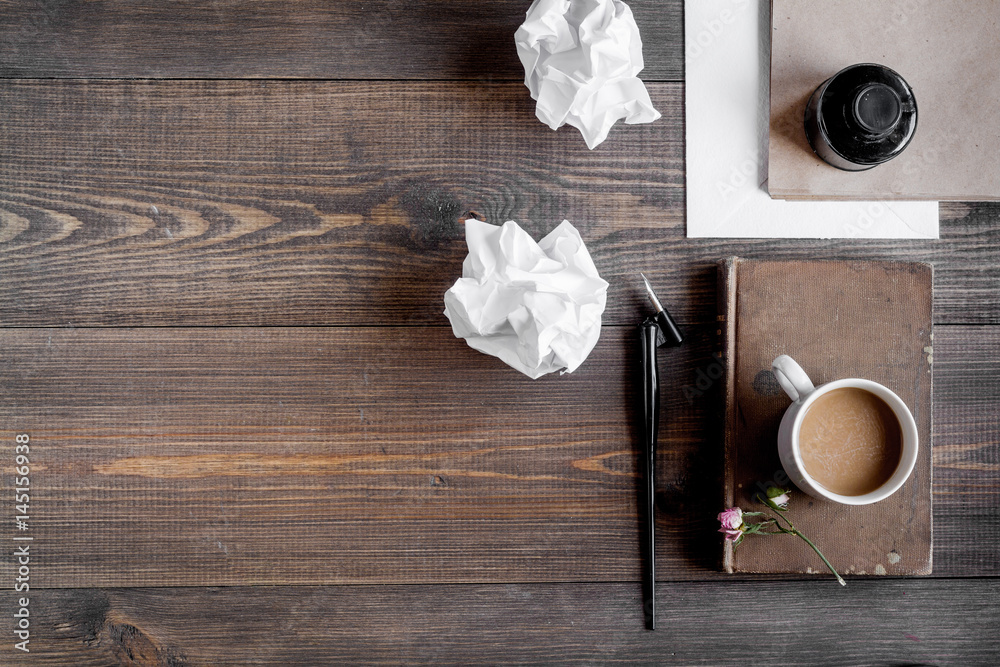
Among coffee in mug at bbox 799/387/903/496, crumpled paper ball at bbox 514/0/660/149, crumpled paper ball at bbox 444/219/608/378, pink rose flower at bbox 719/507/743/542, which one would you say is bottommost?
pink rose flower at bbox 719/507/743/542

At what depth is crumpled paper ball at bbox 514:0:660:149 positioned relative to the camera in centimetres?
54

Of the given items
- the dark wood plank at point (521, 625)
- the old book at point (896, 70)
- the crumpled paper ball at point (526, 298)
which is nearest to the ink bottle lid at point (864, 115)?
the old book at point (896, 70)

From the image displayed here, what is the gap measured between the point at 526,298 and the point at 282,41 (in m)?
0.36

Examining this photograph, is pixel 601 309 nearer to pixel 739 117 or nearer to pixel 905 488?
pixel 739 117

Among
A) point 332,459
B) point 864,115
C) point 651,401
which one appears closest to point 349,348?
point 332,459

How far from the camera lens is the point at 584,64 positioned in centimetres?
54

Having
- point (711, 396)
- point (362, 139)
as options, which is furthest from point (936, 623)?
point (362, 139)

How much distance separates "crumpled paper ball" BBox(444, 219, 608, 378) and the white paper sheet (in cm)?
14

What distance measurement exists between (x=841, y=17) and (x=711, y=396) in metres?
0.40

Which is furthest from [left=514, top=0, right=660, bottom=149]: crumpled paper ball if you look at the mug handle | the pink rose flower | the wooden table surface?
the pink rose flower

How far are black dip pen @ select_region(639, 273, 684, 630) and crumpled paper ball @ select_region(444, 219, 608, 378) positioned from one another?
0.06m

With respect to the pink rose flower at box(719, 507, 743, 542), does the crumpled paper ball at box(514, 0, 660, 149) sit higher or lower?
higher

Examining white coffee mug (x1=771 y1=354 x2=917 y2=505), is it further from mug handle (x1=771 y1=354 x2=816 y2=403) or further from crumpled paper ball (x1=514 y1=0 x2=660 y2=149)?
crumpled paper ball (x1=514 y1=0 x2=660 y2=149)

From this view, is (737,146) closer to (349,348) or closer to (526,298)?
(526,298)
